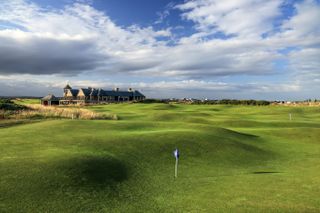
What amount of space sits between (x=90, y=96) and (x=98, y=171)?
126 m

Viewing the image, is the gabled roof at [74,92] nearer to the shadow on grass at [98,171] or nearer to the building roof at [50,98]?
the building roof at [50,98]

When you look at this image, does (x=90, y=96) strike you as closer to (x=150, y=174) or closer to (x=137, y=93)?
(x=137, y=93)

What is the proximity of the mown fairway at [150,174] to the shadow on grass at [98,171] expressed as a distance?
4 centimetres

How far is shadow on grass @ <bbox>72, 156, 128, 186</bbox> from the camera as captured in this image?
12969mm

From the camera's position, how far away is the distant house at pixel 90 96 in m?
135

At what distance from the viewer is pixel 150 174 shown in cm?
1498

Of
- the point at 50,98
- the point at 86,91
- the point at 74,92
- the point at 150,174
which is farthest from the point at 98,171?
the point at 74,92

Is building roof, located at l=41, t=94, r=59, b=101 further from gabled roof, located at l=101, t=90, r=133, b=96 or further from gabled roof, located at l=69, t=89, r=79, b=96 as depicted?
gabled roof, located at l=101, t=90, r=133, b=96

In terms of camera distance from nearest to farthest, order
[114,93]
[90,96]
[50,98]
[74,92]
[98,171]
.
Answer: [98,171] → [50,98] → [90,96] → [74,92] → [114,93]

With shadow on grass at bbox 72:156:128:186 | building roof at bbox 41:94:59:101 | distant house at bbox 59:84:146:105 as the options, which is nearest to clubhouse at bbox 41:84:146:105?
distant house at bbox 59:84:146:105

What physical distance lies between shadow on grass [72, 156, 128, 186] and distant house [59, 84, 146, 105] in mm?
117367

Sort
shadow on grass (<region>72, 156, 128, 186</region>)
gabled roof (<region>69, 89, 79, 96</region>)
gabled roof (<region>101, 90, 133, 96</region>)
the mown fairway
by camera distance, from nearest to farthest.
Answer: the mown fairway < shadow on grass (<region>72, 156, 128, 186</region>) < gabled roof (<region>69, 89, 79, 96</region>) < gabled roof (<region>101, 90, 133, 96</region>)

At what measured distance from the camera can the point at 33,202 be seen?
1038 centimetres

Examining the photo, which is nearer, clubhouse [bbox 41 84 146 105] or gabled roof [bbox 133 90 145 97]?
clubhouse [bbox 41 84 146 105]
